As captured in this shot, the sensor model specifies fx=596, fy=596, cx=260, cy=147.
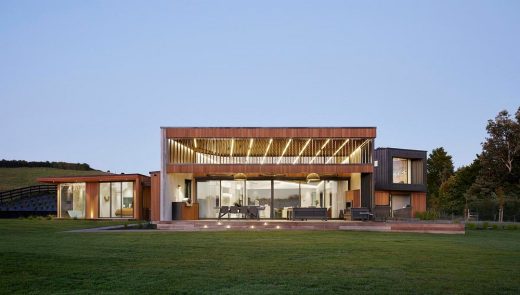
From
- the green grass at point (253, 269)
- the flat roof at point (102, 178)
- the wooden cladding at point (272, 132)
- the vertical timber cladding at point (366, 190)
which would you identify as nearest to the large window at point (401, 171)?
the vertical timber cladding at point (366, 190)

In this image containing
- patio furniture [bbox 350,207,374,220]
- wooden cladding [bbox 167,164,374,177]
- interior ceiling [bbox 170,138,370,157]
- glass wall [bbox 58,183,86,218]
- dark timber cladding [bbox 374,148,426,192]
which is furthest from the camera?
glass wall [bbox 58,183,86,218]

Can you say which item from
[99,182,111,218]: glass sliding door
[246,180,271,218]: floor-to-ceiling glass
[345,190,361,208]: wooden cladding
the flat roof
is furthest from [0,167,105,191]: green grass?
[345,190,361,208]: wooden cladding

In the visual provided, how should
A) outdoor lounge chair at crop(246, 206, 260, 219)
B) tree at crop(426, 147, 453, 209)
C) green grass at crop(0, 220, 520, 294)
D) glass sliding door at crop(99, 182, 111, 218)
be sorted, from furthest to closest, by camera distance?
tree at crop(426, 147, 453, 209)
glass sliding door at crop(99, 182, 111, 218)
outdoor lounge chair at crop(246, 206, 260, 219)
green grass at crop(0, 220, 520, 294)

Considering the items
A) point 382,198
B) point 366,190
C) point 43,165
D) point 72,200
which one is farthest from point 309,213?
point 43,165

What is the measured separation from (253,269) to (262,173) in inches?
663

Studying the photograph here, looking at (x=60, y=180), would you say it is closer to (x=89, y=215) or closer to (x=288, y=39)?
(x=89, y=215)

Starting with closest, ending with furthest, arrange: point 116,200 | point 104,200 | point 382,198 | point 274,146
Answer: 1. point 274,146
2. point 116,200
3. point 104,200
4. point 382,198

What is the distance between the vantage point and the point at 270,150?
25391 millimetres

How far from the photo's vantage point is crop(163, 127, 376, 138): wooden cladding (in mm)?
23906

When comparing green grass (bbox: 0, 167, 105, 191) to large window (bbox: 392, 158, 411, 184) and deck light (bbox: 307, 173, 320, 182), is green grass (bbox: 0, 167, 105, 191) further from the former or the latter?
deck light (bbox: 307, 173, 320, 182)

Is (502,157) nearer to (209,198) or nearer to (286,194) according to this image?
(286,194)

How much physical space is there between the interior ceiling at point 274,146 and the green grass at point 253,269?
12424 mm

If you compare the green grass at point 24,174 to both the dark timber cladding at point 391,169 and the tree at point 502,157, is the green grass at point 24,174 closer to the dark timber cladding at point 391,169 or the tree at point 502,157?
the dark timber cladding at point 391,169

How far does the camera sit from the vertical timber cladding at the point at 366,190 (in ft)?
78.6
